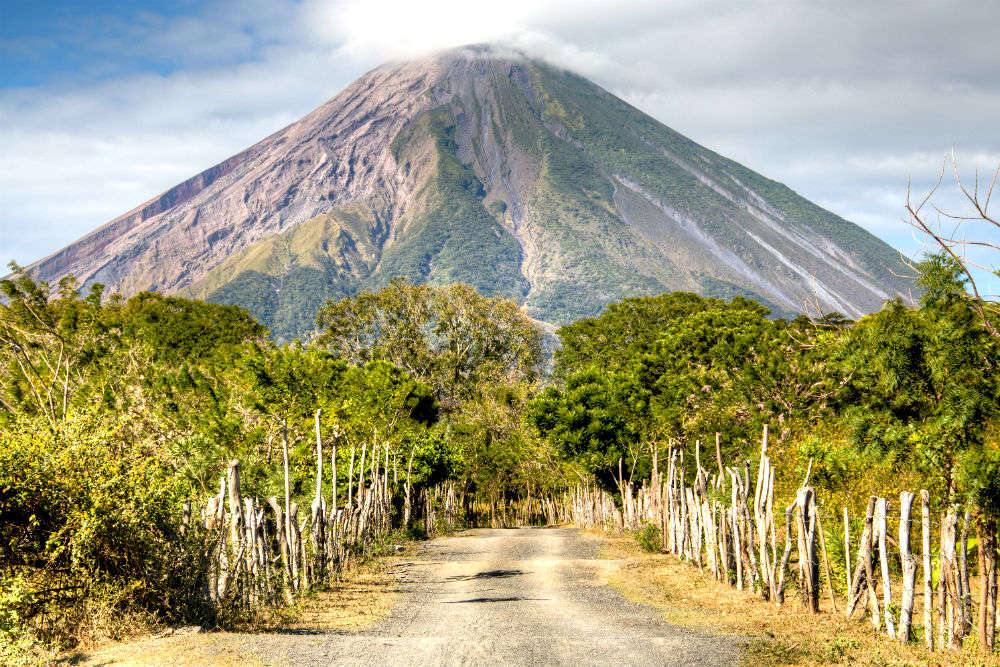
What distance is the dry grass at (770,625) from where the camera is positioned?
9.28 meters

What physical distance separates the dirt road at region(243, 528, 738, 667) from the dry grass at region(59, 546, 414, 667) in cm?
29

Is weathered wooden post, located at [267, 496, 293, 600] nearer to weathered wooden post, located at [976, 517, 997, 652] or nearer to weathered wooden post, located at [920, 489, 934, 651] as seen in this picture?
weathered wooden post, located at [920, 489, 934, 651]

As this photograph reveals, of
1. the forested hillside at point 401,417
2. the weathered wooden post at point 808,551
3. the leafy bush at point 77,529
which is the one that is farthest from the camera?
the weathered wooden post at point 808,551

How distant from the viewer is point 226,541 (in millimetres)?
12258

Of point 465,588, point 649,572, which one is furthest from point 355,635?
point 649,572

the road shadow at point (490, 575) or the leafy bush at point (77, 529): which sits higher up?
the leafy bush at point (77, 529)

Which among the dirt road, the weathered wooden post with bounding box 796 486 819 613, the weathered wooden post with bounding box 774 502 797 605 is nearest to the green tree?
the dirt road

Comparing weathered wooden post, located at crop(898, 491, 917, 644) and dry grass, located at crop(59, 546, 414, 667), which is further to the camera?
weathered wooden post, located at crop(898, 491, 917, 644)

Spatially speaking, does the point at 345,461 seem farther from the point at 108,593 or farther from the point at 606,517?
the point at 108,593

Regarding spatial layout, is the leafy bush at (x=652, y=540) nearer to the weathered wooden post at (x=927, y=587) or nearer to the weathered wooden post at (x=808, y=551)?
the weathered wooden post at (x=808, y=551)

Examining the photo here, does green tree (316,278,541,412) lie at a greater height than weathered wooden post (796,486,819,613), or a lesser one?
greater

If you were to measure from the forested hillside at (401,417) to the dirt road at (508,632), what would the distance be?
1997 millimetres

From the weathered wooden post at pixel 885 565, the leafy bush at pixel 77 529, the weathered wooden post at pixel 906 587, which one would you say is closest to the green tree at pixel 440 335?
the leafy bush at pixel 77 529

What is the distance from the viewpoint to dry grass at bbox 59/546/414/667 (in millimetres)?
8953
